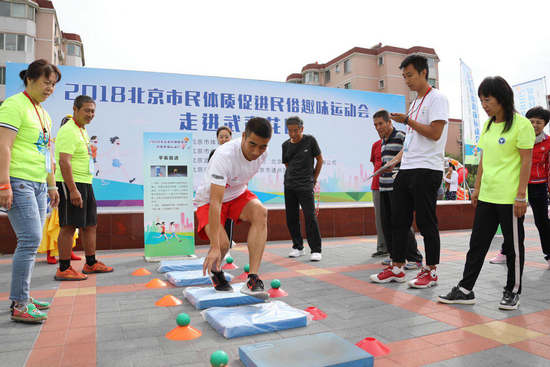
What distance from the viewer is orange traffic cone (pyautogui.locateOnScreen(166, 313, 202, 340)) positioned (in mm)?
2438

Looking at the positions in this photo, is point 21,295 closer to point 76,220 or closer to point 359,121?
point 76,220

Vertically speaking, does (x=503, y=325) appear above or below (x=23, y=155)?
below

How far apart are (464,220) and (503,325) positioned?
7396 mm

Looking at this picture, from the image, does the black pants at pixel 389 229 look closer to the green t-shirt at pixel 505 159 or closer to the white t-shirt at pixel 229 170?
the green t-shirt at pixel 505 159

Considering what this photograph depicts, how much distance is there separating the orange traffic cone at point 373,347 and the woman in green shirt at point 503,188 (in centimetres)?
120

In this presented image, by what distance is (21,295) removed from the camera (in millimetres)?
2764

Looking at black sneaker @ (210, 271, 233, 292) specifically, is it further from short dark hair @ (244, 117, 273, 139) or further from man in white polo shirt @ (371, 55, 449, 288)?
man in white polo shirt @ (371, 55, 449, 288)

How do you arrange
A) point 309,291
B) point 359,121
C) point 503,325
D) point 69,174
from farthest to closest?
point 359,121 < point 69,174 < point 309,291 < point 503,325

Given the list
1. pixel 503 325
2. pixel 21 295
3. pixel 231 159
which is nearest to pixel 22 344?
pixel 21 295

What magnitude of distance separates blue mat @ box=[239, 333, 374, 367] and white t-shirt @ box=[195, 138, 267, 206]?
1320 mm

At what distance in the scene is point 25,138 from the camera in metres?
2.77

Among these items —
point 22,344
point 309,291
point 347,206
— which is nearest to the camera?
point 22,344

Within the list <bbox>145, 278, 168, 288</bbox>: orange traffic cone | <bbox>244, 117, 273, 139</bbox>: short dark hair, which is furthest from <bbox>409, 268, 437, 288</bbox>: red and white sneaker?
<bbox>145, 278, 168, 288</bbox>: orange traffic cone

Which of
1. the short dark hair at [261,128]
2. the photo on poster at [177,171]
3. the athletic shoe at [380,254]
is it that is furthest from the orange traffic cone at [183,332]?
the athletic shoe at [380,254]
